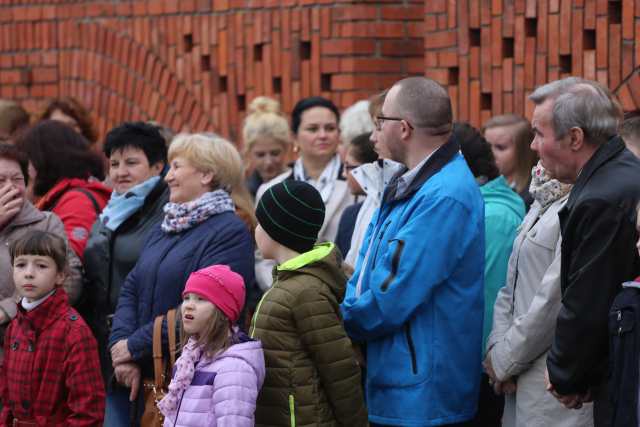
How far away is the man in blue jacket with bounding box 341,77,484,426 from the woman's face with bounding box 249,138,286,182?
246cm

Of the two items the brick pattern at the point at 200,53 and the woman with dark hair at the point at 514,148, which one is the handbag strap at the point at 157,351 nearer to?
the woman with dark hair at the point at 514,148

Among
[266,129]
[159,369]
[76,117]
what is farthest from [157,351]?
[76,117]

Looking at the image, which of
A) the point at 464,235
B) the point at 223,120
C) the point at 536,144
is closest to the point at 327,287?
the point at 464,235

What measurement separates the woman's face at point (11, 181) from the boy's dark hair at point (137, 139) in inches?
16.2

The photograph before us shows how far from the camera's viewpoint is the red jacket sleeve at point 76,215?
5.94 m

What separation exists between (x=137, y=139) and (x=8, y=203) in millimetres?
641

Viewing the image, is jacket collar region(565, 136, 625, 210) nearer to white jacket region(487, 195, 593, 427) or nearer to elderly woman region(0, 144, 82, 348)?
white jacket region(487, 195, 593, 427)

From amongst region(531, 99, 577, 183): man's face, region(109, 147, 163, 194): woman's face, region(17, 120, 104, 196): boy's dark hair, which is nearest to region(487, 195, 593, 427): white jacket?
region(531, 99, 577, 183): man's face

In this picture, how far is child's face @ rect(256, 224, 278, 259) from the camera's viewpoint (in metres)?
4.60

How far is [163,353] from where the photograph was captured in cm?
502

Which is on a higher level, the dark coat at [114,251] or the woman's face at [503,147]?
the woman's face at [503,147]

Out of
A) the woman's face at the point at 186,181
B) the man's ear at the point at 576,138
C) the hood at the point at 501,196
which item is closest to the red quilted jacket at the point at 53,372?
the woman's face at the point at 186,181

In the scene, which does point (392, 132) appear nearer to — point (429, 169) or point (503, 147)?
point (429, 169)

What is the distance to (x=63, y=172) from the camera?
620cm
